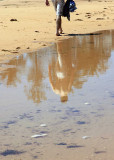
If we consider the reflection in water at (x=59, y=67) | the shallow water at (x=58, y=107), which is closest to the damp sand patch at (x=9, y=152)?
the shallow water at (x=58, y=107)

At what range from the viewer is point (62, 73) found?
25.3ft

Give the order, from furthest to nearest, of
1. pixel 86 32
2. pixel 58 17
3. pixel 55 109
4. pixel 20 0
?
pixel 20 0 → pixel 86 32 → pixel 58 17 → pixel 55 109

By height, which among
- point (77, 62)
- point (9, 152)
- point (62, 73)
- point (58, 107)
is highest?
point (9, 152)

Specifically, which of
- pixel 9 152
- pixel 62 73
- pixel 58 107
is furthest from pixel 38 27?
pixel 9 152

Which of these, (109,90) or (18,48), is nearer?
(109,90)

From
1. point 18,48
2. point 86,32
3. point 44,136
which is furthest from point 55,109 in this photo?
point 86,32

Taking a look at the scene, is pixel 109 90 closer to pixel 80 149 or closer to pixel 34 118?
pixel 34 118

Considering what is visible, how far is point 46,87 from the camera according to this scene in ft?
22.0

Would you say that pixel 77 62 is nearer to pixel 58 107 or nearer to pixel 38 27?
pixel 58 107

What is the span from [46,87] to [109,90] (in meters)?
0.96

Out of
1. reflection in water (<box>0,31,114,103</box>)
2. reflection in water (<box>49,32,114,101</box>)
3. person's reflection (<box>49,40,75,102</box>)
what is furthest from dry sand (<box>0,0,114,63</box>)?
person's reflection (<box>49,40,75,102</box>)

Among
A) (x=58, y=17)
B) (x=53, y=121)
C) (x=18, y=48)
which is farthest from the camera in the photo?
(x=58, y=17)

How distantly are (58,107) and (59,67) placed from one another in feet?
8.82

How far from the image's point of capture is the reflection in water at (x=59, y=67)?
22.1ft
